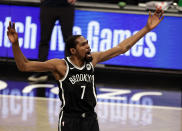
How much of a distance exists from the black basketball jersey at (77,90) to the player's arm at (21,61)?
19cm

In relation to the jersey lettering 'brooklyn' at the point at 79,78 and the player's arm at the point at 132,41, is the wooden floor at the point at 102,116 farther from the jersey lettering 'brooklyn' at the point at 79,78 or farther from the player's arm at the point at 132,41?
the jersey lettering 'brooklyn' at the point at 79,78

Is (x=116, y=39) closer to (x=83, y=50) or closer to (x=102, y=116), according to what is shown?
(x=102, y=116)

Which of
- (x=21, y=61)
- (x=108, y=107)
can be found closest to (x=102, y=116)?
(x=108, y=107)

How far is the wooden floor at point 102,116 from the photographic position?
22.7 feet

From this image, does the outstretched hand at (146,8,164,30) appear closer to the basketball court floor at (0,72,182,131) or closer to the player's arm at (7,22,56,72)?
the player's arm at (7,22,56,72)

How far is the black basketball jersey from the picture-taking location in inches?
179

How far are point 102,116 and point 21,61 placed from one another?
133 inches

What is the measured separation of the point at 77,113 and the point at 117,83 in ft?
16.1

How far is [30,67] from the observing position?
439cm

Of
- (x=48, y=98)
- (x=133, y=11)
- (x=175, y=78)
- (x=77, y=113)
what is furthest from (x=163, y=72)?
(x=77, y=113)

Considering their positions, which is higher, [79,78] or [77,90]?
[79,78]

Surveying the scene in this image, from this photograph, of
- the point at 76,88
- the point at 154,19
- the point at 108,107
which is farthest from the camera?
the point at 108,107

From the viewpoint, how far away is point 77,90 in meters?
4.55

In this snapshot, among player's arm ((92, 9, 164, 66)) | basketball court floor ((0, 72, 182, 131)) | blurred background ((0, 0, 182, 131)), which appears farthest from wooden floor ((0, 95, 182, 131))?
player's arm ((92, 9, 164, 66))
